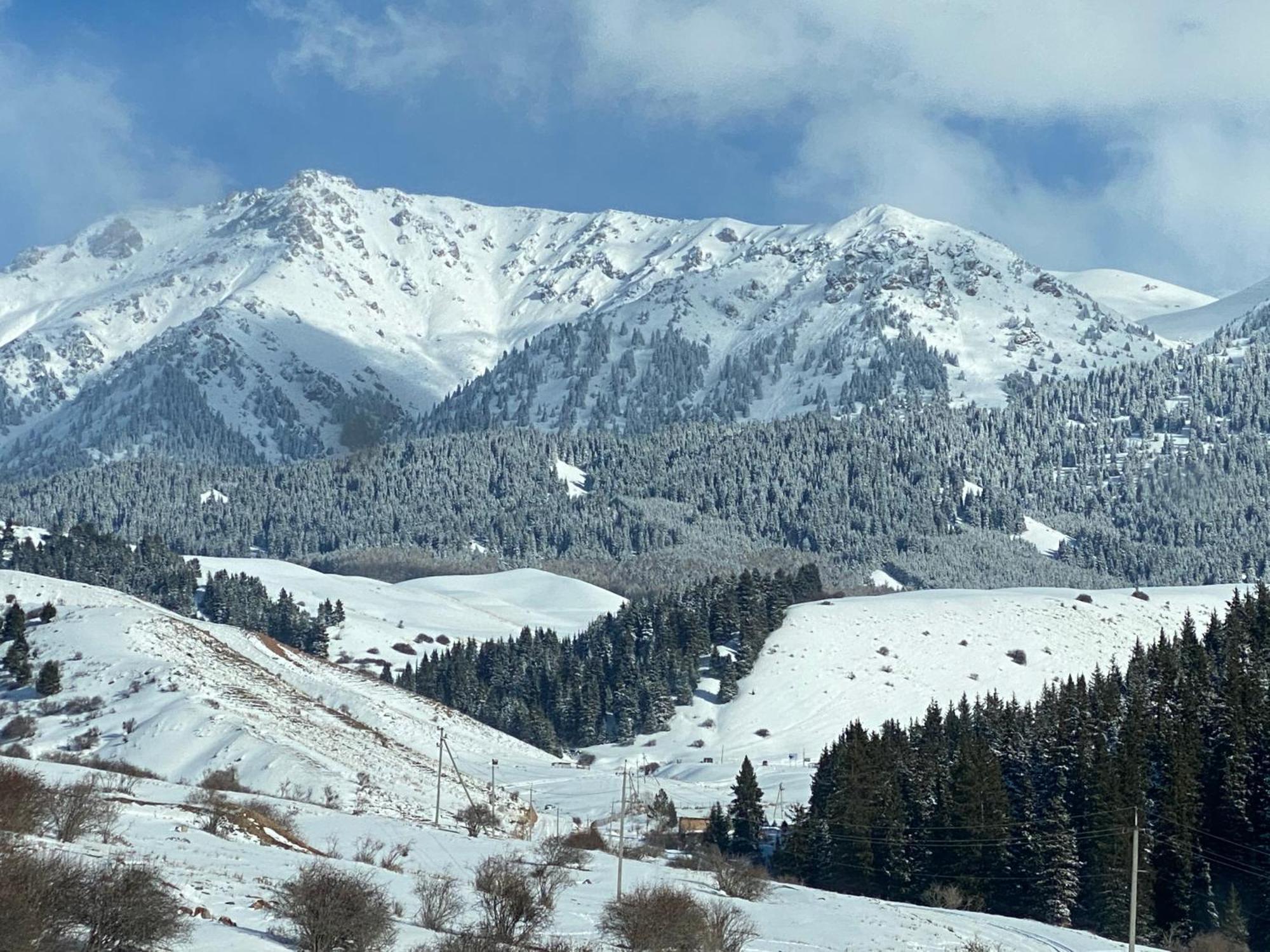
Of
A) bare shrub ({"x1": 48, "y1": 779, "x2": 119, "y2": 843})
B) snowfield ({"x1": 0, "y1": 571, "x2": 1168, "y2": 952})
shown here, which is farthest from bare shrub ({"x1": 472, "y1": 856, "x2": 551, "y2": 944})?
bare shrub ({"x1": 48, "y1": 779, "x2": 119, "y2": 843})

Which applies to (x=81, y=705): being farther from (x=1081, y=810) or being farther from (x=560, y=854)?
(x=1081, y=810)

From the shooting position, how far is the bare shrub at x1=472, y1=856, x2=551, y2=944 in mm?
A: 48719

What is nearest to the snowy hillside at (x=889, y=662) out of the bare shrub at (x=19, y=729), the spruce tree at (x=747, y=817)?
the spruce tree at (x=747, y=817)

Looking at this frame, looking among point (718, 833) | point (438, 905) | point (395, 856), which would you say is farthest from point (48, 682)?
point (438, 905)

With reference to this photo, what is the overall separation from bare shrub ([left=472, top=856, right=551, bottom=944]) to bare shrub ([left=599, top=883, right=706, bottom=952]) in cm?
232

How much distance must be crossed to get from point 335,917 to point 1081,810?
56173mm

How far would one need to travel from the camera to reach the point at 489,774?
120562 millimetres

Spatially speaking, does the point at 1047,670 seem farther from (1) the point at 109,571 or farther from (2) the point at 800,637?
(1) the point at 109,571

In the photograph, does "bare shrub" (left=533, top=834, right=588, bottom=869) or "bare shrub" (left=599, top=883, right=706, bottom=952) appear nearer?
"bare shrub" (left=599, top=883, right=706, bottom=952)

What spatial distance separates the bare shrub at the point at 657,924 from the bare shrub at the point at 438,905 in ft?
16.2

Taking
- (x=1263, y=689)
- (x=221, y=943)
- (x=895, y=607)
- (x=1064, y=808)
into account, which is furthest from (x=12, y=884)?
(x=895, y=607)

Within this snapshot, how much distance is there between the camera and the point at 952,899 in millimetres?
84375

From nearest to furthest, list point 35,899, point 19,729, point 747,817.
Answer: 1. point 35,899
2. point 19,729
3. point 747,817

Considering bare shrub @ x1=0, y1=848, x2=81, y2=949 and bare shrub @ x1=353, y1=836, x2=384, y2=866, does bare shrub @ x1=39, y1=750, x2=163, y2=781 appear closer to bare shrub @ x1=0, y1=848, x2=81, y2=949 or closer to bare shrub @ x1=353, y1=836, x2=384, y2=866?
bare shrub @ x1=353, y1=836, x2=384, y2=866
